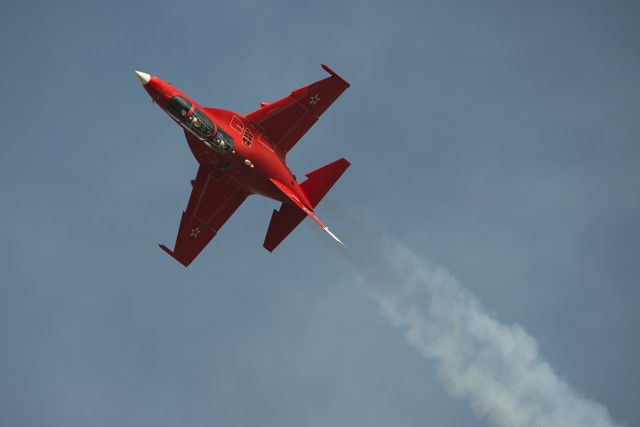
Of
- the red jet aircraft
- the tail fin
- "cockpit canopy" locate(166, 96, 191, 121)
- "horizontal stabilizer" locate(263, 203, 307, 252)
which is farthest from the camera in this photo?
"horizontal stabilizer" locate(263, 203, 307, 252)

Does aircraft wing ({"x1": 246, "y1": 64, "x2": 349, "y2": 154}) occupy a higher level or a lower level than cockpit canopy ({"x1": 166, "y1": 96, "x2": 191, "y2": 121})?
higher

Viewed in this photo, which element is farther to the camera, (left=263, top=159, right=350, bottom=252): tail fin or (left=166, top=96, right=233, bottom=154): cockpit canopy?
(left=263, top=159, right=350, bottom=252): tail fin

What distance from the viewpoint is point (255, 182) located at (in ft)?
186

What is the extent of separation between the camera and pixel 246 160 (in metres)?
55.8

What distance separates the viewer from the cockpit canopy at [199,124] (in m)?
53.4

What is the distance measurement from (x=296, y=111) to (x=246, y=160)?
392 cm

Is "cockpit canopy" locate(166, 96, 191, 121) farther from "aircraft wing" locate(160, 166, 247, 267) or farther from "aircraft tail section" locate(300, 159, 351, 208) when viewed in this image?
"aircraft tail section" locate(300, 159, 351, 208)

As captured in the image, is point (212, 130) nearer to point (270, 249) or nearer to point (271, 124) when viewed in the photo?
point (271, 124)

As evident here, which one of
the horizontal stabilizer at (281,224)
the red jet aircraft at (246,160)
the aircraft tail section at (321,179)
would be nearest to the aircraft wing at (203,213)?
the red jet aircraft at (246,160)

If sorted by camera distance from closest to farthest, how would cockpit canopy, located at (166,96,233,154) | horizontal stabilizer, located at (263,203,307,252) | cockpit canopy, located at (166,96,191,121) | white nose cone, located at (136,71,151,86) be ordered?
white nose cone, located at (136,71,151,86), cockpit canopy, located at (166,96,191,121), cockpit canopy, located at (166,96,233,154), horizontal stabilizer, located at (263,203,307,252)

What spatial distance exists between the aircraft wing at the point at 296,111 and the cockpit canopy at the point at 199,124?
2714 millimetres

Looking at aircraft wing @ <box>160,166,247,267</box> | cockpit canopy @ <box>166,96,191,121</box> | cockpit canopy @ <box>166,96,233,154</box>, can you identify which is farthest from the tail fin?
cockpit canopy @ <box>166,96,191,121</box>

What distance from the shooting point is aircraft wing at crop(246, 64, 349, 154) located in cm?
5728

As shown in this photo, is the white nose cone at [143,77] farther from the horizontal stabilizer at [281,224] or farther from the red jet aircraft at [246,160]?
the horizontal stabilizer at [281,224]
